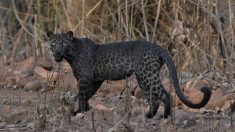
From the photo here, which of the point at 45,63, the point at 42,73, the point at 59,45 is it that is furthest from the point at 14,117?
the point at 45,63

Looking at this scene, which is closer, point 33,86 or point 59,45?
point 59,45

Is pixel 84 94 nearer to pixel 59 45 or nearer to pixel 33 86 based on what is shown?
pixel 59 45

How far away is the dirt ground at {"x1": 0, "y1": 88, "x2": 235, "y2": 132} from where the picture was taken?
7582 mm

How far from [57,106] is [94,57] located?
88 centimetres

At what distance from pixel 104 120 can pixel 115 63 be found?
119 cm

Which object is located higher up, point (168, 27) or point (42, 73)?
point (168, 27)

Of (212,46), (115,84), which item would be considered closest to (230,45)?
(212,46)

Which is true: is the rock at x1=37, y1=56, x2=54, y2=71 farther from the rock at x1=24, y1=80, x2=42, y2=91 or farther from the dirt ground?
the dirt ground

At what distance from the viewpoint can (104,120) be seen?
26.5 ft

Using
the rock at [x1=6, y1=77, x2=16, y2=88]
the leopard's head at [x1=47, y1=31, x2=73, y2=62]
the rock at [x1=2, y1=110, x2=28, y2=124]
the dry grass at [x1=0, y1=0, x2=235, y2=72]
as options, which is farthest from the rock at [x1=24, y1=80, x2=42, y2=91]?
the rock at [x1=2, y1=110, x2=28, y2=124]

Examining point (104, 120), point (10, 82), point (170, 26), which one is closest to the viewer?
point (104, 120)

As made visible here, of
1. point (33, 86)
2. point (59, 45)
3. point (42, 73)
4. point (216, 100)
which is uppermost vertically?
point (59, 45)

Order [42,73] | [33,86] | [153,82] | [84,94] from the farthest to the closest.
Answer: [42,73]
[33,86]
[84,94]
[153,82]

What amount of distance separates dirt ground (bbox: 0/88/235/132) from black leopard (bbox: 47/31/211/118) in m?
0.23
